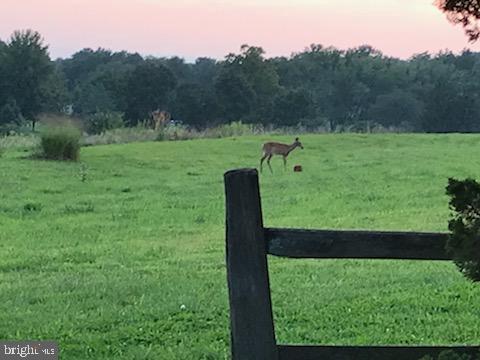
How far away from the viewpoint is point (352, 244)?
9.87ft

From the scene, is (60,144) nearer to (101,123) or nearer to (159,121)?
(159,121)

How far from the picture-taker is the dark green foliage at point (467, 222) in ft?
7.81

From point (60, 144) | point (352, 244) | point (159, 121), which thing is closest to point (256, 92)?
point (159, 121)

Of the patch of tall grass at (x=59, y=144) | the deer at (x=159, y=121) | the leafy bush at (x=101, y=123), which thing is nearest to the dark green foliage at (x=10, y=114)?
the leafy bush at (x=101, y=123)

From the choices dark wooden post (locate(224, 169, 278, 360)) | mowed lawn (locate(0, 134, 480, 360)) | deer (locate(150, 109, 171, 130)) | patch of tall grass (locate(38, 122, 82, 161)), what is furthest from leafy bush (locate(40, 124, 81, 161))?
dark wooden post (locate(224, 169, 278, 360))

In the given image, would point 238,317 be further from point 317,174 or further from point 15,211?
point 317,174

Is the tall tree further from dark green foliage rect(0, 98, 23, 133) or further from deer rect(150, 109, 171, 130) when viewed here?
deer rect(150, 109, 171, 130)

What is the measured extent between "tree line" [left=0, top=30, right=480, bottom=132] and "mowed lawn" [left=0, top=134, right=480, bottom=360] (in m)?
24.1

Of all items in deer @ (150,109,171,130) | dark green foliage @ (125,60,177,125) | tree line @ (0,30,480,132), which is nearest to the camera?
deer @ (150,109,171,130)

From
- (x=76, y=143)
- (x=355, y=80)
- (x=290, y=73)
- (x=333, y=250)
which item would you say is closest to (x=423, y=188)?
(x=76, y=143)

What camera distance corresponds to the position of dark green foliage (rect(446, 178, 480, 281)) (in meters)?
2.38

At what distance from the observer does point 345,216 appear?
12430mm

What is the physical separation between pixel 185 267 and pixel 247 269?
17.7 ft

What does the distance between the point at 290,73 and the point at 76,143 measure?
1425 inches
